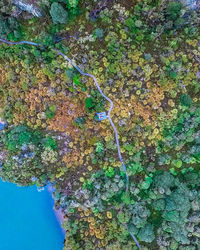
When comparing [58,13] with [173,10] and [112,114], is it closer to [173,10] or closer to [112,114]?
[173,10]

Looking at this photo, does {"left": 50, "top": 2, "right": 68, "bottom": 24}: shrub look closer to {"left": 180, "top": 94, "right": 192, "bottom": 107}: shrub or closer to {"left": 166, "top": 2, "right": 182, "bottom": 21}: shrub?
{"left": 166, "top": 2, "right": 182, "bottom": 21}: shrub

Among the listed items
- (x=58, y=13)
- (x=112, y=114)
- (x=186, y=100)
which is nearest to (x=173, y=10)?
(x=186, y=100)

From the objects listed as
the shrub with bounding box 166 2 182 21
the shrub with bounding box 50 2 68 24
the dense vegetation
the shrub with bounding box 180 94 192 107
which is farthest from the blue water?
the shrub with bounding box 166 2 182 21

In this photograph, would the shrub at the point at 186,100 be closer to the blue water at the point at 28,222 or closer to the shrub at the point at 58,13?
the shrub at the point at 58,13

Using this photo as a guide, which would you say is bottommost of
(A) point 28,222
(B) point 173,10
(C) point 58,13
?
(A) point 28,222

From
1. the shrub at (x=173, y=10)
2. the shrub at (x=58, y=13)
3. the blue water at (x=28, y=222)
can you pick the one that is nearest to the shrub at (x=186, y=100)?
the shrub at (x=173, y=10)

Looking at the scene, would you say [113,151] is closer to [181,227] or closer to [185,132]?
[185,132]
